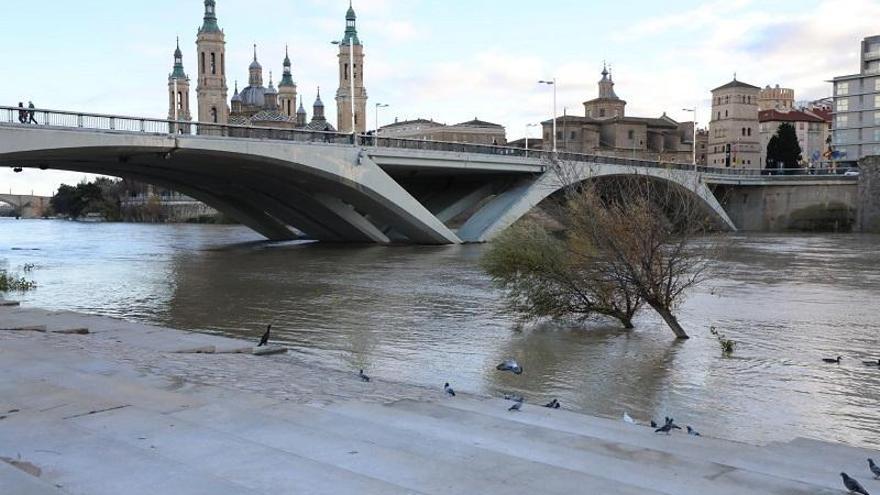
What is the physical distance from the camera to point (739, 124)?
125938 mm

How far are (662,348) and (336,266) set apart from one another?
2127cm

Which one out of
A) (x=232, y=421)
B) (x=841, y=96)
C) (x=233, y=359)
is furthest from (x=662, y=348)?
(x=841, y=96)

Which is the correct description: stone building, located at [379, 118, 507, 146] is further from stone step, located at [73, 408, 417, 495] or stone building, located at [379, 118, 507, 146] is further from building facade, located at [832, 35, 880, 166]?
stone step, located at [73, 408, 417, 495]

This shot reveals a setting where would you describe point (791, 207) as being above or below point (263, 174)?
below

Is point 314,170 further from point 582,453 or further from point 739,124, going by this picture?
point 739,124

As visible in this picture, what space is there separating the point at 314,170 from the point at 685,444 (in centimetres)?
3482

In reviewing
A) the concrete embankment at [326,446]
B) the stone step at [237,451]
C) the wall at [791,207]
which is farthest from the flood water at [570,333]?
the wall at [791,207]

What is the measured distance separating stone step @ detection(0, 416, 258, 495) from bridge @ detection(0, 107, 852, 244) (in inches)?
902

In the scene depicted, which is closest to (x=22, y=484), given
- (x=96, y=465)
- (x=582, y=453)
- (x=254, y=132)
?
(x=96, y=465)

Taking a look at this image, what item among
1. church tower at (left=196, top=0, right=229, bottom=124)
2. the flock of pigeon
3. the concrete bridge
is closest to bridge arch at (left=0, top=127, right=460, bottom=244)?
→ the flock of pigeon

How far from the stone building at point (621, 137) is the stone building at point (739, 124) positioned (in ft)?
25.0

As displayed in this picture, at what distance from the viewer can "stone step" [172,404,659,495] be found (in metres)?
4.83

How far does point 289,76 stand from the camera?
481 ft

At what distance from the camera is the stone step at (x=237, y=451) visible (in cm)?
471
